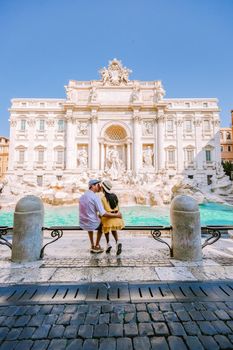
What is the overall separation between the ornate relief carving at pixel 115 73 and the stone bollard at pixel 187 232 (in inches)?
1122

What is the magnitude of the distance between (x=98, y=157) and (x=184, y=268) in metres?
24.0

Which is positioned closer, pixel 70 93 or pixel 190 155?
pixel 70 93

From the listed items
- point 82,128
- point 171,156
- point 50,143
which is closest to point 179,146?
point 171,156

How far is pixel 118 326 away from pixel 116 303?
34 cm

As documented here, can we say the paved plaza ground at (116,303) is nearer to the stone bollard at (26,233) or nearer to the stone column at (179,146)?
the stone bollard at (26,233)

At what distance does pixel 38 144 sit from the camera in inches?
1071

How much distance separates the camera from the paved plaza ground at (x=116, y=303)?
144 centimetres

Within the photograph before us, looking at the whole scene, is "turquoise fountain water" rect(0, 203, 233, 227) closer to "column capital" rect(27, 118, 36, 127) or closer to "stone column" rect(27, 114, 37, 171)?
"stone column" rect(27, 114, 37, 171)

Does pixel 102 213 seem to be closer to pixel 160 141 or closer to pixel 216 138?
pixel 160 141

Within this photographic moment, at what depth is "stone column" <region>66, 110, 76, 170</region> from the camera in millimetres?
25828

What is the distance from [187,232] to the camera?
3.04m

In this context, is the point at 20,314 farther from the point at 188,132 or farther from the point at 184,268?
the point at 188,132

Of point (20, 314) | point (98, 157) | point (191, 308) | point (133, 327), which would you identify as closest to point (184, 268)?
point (191, 308)

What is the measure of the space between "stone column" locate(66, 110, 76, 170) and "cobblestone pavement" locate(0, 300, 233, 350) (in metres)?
24.7
